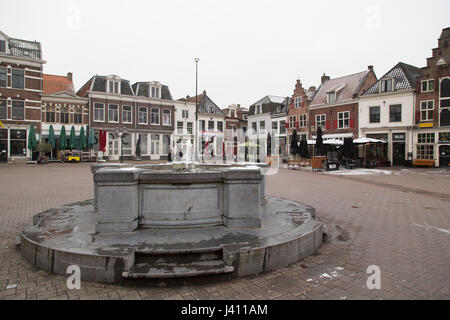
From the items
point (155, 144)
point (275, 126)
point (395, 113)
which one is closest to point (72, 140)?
point (155, 144)

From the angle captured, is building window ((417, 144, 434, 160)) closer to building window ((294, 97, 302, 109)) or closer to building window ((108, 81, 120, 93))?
building window ((294, 97, 302, 109))

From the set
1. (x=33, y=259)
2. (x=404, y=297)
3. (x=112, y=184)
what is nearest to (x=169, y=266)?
(x=112, y=184)

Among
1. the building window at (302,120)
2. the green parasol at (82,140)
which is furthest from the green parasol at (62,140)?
the building window at (302,120)

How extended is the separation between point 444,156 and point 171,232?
97.3 feet

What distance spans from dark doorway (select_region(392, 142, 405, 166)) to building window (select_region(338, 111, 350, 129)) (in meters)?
5.79

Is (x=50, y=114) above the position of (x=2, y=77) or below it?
below

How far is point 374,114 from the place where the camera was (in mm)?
30703

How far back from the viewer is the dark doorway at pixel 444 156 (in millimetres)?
25573

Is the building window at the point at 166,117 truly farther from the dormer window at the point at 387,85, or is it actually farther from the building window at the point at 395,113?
the building window at the point at 395,113

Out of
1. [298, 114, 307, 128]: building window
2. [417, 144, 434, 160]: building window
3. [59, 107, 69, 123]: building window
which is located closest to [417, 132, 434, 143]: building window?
[417, 144, 434, 160]: building window

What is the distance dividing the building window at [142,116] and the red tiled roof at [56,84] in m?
8.64

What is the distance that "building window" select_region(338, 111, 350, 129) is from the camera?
33.4 meters

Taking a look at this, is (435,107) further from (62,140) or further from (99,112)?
(62,140)

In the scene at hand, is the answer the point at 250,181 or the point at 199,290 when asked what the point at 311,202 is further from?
the point at 199,290
